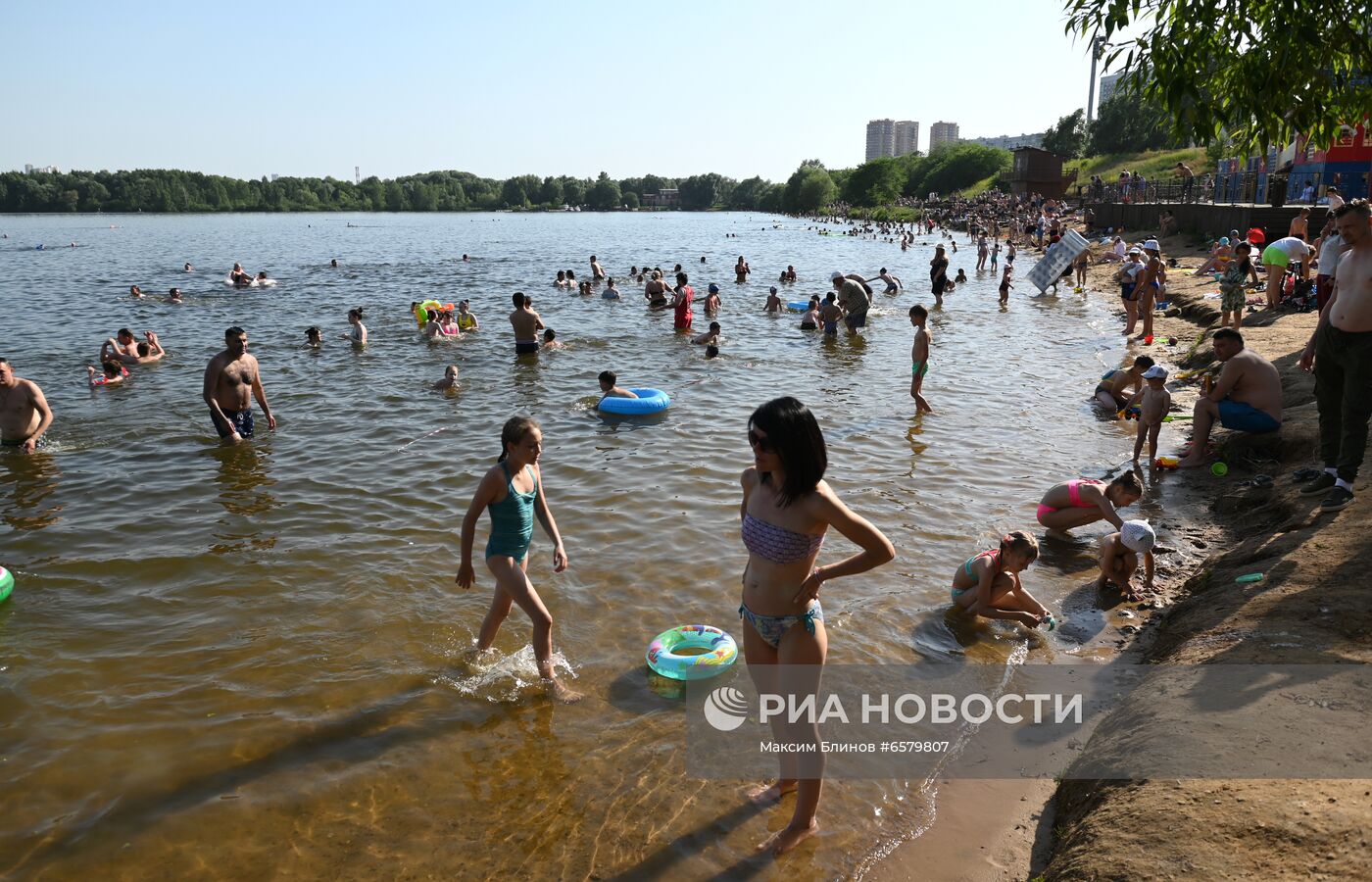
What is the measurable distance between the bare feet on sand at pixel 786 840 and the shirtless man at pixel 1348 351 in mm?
5062

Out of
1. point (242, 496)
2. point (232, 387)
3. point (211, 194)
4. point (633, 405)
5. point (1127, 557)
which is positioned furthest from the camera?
point (211, 194)

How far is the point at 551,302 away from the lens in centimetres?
2705

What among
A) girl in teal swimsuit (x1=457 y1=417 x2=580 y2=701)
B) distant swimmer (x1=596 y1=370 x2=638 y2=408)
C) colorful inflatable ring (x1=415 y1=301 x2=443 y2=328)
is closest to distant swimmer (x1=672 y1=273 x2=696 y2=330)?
colorful inflatable ring (x1=415 y1=301 x2=443 y2=328)

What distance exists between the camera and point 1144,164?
227ft

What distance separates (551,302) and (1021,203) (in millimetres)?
50452

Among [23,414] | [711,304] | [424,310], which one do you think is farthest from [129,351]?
[711,304]

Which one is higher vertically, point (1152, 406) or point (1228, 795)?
point (1152, 406)

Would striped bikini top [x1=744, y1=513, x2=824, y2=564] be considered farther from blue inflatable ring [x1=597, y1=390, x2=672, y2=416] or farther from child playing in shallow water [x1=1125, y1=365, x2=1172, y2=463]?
blue inflatable ring [x1=597, y1=390, x2=672, y2=416]

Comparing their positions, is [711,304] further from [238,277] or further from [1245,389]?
[238,277]

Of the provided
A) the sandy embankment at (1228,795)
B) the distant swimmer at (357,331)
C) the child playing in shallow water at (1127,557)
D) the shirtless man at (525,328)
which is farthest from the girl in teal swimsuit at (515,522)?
the distant swimmer at (357,331)

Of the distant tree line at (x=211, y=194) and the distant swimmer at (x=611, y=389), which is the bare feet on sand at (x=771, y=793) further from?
the distant tree line at (x=211, y=194)

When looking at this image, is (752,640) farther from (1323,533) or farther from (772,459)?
(1323,533)

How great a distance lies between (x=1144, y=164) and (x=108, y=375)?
249 feet

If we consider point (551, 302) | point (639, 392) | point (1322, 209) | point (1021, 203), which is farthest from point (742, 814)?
point (1021, 203)
